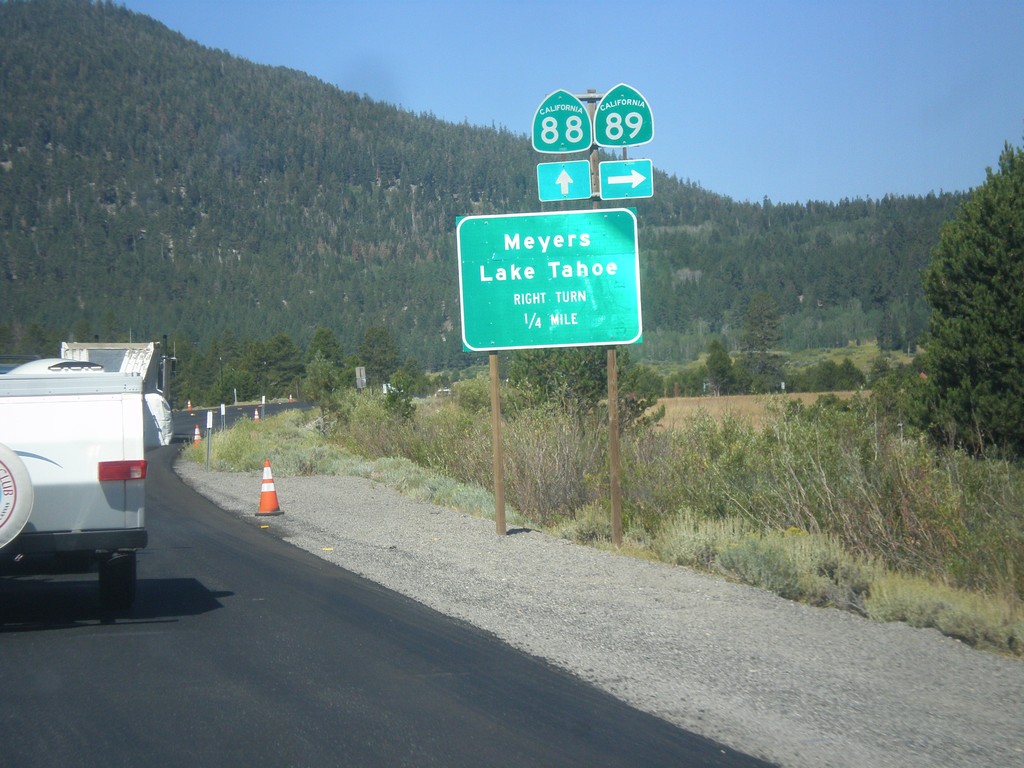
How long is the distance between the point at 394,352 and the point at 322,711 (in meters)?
62.8

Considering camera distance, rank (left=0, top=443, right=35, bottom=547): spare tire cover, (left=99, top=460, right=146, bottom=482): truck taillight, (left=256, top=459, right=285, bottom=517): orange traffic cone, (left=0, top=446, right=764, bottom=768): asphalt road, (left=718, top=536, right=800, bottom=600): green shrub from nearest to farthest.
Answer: (left=0, top=446, right=764, bottom=768): asphalt road < (left=0, top=443, right=35, bottom=547): spare tire cover < (left=99, top=460, right=146, bottom=482): truck taillight < (left=718, top=536, right=800, bottom=600): green shrub < (left=256, top=459, right=285, bottom=517): orange traffic cone

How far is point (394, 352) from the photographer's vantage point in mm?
68000

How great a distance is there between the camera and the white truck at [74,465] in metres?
7.36

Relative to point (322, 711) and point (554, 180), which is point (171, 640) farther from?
point (554, 180)

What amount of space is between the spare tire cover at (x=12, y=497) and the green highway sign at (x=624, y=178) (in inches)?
323

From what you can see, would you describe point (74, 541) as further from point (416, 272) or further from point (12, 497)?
point (416, 272)

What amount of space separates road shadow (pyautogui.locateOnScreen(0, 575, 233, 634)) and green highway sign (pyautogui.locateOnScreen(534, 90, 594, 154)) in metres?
7.04

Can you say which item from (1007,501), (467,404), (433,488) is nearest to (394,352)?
(467,404)

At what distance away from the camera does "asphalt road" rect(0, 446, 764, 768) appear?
5086 millimetres

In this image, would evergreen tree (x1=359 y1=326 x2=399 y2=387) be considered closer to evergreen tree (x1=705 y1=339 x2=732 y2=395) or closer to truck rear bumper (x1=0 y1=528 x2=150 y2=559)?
evergreen tree (x1=705 y1=339 x2=732 y2=395)

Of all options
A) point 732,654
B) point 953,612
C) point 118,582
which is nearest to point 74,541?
point 118,582

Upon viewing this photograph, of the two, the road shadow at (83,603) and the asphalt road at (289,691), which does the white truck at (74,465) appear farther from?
the road shadow at (83,603)

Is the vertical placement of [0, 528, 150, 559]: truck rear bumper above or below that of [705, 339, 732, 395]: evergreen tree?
below

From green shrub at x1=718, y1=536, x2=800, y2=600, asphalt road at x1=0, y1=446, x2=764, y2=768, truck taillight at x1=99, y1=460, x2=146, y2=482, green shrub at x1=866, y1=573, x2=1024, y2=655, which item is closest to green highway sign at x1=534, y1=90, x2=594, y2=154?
green shrub at x1=718, y1=536, x2=800, y2=600
